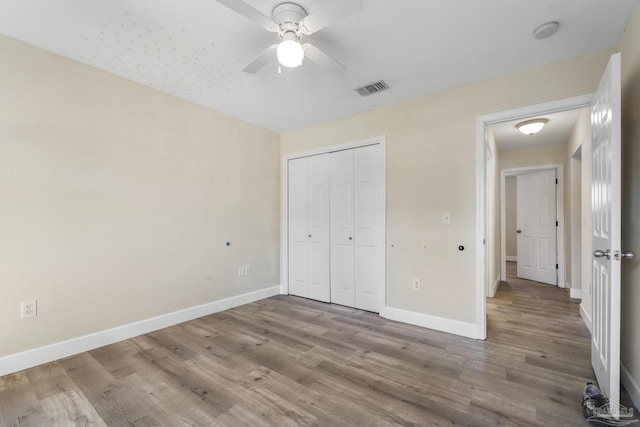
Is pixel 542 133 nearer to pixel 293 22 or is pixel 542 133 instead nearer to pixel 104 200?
pixel 293 22

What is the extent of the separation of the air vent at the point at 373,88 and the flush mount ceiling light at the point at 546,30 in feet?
3.92

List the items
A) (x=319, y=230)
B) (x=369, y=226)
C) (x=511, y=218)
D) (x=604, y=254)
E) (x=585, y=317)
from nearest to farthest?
(x=604, y=254), (x=585, y=317), (x=369, y=226), (x=319, y=230), (x=511, y=218)

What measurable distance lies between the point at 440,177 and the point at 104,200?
129 inches

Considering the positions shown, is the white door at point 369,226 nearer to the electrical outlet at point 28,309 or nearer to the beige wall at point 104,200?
the beige wall at point 104,200

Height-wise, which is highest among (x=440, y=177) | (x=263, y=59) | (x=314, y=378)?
(x=263, y=59)

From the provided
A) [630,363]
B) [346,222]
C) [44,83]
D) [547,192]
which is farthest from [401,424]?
[547,192]

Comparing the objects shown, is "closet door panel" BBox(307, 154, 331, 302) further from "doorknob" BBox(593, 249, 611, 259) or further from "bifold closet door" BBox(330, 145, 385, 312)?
"doorknob" BBox(593, 249, 611, 259)

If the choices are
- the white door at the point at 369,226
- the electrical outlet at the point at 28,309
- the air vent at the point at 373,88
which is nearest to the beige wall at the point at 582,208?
the white door at the point at 369,226

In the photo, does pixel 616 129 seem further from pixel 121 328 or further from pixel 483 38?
pixel 121 328

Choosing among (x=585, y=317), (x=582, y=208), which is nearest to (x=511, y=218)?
(x=582, y=208)

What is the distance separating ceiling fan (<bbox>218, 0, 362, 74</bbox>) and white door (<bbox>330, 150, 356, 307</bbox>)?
186 cm

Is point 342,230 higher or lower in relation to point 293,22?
lower

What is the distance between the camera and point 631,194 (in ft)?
6.06

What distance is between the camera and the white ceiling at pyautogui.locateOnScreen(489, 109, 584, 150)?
12.0ft
